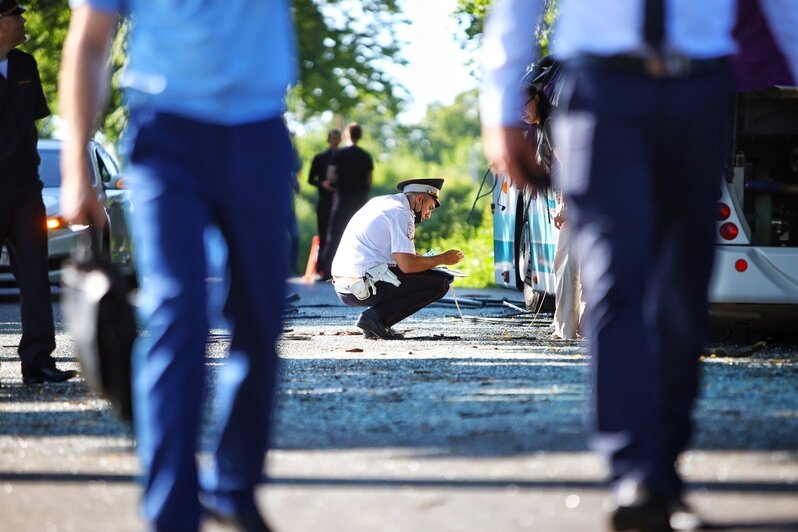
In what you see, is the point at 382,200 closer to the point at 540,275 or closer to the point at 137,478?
the point at 540,275

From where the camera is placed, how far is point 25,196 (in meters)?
7.72

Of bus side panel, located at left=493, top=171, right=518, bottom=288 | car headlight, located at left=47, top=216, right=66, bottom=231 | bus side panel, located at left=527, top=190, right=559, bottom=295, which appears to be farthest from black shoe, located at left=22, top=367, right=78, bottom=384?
car headlight, located at left=47, top=216, right=66, bottom=231

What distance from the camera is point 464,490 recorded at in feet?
14.9

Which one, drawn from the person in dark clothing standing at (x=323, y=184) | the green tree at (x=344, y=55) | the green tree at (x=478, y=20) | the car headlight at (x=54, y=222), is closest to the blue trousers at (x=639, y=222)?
the car headlight at (x=54, y=222)

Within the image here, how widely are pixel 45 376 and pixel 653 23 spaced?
16.2ft

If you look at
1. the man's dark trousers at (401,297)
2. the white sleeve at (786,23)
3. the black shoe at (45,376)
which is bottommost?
the man's dark trousers at (401,297)

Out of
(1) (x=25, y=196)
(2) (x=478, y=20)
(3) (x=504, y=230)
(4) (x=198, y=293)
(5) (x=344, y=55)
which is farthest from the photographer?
(5) (x=344, y=55)

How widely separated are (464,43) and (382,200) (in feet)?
36.0

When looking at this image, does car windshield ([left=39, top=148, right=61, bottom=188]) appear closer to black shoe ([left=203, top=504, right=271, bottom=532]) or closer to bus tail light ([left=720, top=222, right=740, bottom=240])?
bus tail light ([left=720, top=222, right=740, bottom=240])

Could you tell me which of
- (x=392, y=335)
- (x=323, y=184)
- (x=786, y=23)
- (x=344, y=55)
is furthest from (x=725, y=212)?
(x=344, y=55)

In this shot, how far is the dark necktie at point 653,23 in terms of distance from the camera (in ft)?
12.5

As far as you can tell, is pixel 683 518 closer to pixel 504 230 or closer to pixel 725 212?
pixel 725 212

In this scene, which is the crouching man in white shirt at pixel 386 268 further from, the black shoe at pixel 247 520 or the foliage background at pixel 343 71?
the foliage background at pixel 343 71

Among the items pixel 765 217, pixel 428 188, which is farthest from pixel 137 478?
pixel 428 188
